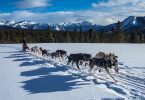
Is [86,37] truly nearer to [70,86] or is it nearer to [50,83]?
Answer: [50,83]

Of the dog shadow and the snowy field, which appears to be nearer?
the snowy field

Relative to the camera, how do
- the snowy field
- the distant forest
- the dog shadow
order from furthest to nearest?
1. the distant forest
2. the dog shadow
3. the snowy field

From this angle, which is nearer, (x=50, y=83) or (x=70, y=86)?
(x=70, y=86)

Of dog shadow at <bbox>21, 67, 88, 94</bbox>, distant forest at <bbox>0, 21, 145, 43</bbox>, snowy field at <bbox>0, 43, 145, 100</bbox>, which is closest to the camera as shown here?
snowy field at <bbox>0, 43, 145, 100</bbox>

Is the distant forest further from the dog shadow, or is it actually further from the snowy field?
the dog shadow

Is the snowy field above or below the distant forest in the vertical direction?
below

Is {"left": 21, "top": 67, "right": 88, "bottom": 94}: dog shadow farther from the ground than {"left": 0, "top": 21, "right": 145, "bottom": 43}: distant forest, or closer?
closer

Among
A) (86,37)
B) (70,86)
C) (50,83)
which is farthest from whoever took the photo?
(86,37)

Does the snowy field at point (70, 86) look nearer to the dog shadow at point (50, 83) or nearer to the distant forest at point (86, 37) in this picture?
the dog shadow at point (50, 83)

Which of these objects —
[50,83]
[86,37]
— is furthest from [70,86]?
[86,37]

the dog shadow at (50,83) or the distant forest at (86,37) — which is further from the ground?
the distant forest at (86,37)

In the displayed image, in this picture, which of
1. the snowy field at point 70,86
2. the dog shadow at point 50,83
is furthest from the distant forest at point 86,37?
the dog shadow at point 50,83

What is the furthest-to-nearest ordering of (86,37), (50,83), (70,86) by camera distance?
(86,37)
(50,83)
(70,86)

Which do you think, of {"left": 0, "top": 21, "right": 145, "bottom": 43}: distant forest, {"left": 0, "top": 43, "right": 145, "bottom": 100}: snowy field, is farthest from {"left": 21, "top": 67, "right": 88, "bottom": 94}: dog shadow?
{"left": 0, "top": 21, "right": 145, "bottom": 43}: distant forest
